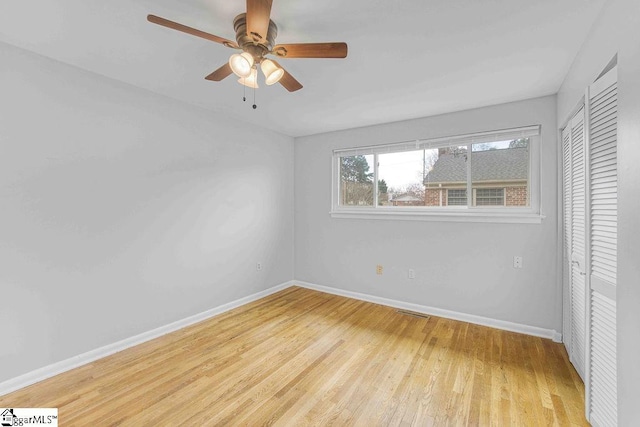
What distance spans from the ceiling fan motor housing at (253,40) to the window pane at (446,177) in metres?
2.45

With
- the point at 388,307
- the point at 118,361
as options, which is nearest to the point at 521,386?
the point at 388,307

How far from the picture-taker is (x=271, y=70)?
1.73 m

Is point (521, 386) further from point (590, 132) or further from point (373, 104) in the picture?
point (373, 104)

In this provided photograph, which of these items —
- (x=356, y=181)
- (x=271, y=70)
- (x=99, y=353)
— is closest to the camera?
(x=271, y=70)

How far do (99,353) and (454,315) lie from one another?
354 cm

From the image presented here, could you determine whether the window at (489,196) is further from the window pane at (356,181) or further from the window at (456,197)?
the window pane at (356,181)

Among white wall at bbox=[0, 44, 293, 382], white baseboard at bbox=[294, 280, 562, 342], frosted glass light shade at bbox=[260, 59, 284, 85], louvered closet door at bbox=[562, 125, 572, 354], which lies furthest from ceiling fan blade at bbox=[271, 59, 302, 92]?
white baseboard at bbox=[294, 280, 562, 342]

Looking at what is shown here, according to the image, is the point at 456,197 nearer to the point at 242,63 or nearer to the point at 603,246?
the point at 603,246

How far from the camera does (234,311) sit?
3432 millimetres

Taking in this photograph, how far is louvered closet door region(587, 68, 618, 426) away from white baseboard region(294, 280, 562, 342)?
4.12 feet

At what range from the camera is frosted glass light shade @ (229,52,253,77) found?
1556mm

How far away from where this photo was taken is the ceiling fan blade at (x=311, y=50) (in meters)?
1.53

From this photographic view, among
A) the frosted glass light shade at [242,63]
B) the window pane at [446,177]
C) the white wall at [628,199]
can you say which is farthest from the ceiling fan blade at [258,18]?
the window pane at [446,177]

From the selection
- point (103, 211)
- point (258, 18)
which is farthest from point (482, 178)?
point (103, 211)
